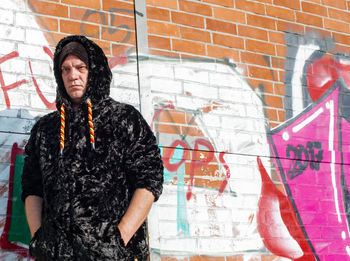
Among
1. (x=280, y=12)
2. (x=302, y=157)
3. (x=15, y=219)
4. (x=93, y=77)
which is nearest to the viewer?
(x=93, y=77)

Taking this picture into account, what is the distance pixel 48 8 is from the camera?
11.9 ft

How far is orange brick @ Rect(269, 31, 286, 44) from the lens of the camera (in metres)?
4.45

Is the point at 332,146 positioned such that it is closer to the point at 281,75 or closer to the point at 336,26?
the point at 281,75

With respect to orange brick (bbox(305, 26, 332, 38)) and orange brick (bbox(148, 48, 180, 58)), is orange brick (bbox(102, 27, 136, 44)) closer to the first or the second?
orange brick (bbox(148, 48, 180, 58))

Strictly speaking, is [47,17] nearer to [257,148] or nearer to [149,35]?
[149,35]

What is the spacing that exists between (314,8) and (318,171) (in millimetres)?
1376

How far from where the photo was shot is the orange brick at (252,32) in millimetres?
4340

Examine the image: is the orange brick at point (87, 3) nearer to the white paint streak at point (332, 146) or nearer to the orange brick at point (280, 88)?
the orange brick at point (280, 88)

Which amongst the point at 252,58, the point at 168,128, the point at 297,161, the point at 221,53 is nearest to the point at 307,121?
the point at 297,161

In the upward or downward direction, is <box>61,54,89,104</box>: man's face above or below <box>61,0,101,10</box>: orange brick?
below

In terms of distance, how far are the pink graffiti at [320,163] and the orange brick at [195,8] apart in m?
1.00

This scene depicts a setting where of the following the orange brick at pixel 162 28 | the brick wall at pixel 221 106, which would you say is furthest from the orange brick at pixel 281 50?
the orange brick at pixel 162 28

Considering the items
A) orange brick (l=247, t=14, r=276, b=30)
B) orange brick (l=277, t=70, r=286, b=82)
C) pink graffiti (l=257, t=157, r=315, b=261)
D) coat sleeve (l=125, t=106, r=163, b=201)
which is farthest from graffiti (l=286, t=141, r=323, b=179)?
coat sleeve (l=125, t=106, r=163, b=201)

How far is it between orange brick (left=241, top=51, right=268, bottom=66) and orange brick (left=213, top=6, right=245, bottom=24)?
263 millimetres
